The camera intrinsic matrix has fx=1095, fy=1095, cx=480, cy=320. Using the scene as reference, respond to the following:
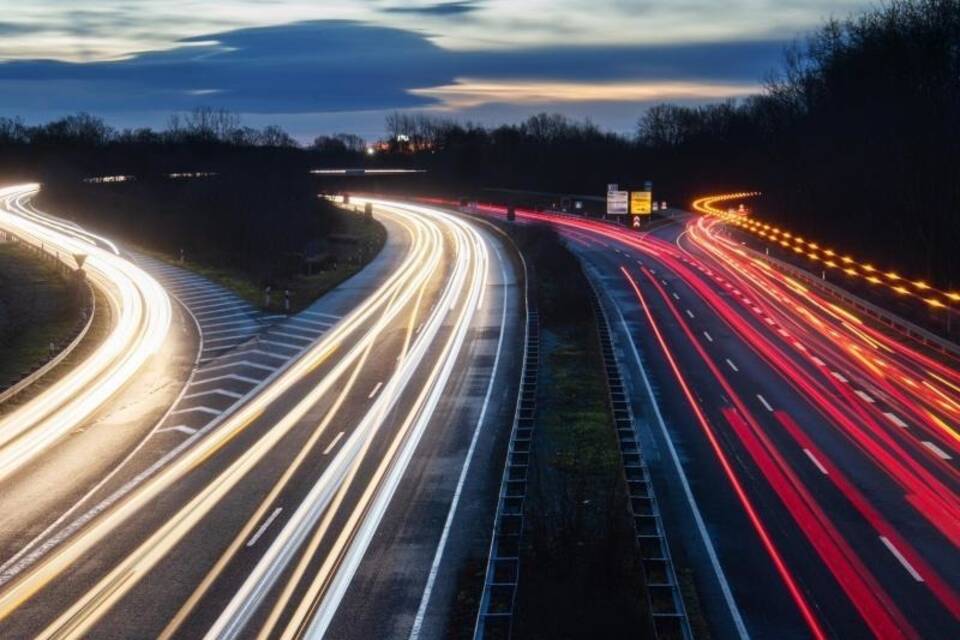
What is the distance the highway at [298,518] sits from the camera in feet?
61.2

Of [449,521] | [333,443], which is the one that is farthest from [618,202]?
[449,521]

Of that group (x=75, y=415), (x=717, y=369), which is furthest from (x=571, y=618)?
(x=717, y=369)

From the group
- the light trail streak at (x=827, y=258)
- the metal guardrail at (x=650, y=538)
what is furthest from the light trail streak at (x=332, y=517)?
the light trail streak at (x=827, y=258)

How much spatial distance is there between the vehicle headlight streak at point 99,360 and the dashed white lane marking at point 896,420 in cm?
2406

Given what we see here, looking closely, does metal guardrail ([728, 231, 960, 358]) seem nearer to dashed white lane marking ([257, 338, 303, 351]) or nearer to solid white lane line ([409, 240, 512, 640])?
solid white lane line ([409, 240, 512, 640])

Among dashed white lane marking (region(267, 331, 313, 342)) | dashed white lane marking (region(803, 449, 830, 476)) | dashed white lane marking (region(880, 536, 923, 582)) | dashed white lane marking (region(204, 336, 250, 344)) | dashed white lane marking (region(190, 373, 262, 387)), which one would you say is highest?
dashed white lane marking (region(267, 331, 313, 342))

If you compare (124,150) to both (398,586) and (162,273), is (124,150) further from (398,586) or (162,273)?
(398,586)

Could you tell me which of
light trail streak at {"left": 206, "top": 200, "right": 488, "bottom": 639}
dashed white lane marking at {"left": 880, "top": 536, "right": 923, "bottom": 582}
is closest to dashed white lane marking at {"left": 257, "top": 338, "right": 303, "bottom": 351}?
light trail streak at {"left": 206, "top": 200, "right": 488, "bottom": 639}

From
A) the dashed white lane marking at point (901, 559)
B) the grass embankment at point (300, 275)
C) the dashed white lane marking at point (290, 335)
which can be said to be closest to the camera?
the dashed white lane marking at point (901, 559)

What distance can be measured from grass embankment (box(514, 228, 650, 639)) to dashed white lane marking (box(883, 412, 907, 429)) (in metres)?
8.46

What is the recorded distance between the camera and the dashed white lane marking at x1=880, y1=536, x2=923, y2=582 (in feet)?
68.3

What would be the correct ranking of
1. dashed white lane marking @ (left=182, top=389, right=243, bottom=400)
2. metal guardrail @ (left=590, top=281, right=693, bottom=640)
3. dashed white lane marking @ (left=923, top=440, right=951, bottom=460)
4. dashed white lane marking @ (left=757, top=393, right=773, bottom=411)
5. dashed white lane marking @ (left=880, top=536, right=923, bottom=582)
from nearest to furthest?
metal guardrail @ (left=590, top=281, right=693, bottom=640), dashed white lane marking @ (left=880, top=536, right=923, bottom=582), dashed white lane marking @ (left=923, top=440, right=951, bottom=460), dashed white lane marking @ (left=757, top=393, right=773, bottom=411), dashed white lane marking @ (left=182, top=389, right=243, bottom=400)

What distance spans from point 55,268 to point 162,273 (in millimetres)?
7654

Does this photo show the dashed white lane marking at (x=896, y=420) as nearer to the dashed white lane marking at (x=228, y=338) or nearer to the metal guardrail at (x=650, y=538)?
the metal guardrail at (x=650, y=538)
